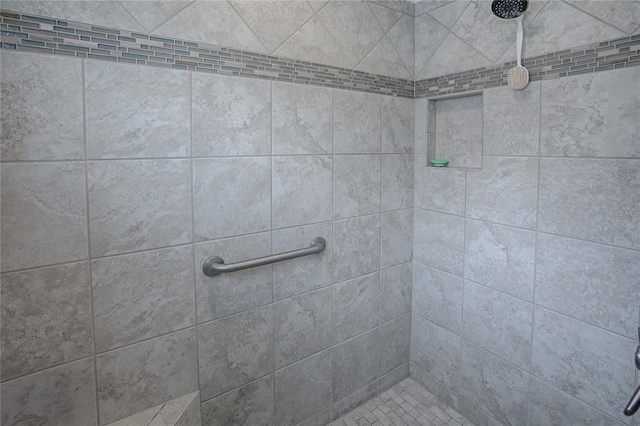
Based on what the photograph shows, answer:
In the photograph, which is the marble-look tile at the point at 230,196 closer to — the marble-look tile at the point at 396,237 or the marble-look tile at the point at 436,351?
the marble-look tile at the point at 396,237

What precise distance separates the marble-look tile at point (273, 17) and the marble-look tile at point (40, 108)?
0.57 metres

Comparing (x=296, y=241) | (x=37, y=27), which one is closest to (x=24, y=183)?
(x=37, y=27)

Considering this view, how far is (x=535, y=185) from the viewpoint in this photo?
1.31 m

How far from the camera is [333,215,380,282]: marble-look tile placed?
4.99ft

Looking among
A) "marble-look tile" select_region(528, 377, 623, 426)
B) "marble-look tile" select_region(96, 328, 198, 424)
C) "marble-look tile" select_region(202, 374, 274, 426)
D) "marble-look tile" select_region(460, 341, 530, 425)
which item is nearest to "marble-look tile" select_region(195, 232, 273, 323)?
"marble-look tile" select_region(96, 328, 198, 424)

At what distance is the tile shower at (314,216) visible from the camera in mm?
922

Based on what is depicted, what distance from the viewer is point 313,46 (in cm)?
136

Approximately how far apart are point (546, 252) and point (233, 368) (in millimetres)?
1277

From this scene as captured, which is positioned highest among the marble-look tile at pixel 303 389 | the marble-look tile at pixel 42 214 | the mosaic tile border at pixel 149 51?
the mosaic tile border at pixel 149 51

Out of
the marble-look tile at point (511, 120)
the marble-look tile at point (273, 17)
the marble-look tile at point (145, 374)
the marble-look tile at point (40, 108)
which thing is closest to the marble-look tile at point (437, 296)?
the marble-look tile at point (511, 120)

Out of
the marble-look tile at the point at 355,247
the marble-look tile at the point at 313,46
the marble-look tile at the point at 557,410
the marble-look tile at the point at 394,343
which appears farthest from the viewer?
the marble-look tile at the point at 394,343

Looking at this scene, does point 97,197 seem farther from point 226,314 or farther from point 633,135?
point 633,135

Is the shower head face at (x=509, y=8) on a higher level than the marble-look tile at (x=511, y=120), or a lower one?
higher

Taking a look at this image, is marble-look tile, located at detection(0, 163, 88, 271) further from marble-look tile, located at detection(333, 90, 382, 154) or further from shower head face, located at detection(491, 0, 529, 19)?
shower head face, located at detection(491, 0, 529, 19)
